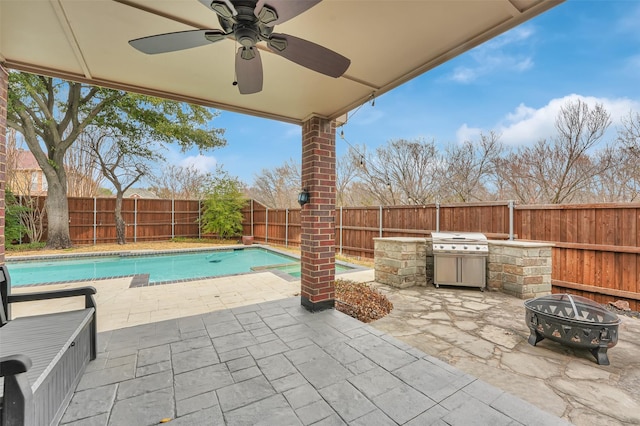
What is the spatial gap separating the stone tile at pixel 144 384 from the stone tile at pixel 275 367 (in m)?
0.71

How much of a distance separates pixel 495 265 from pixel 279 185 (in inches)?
562

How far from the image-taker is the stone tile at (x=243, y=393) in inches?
74.0

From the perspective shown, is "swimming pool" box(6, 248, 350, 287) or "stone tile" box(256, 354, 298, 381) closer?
"stone tile" box(256, 354, 298, 381)

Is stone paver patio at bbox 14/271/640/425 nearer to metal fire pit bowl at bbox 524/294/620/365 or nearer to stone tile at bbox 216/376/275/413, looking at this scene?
stone tile at bbox 216/376/275/413

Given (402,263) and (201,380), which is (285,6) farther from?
(402,263)

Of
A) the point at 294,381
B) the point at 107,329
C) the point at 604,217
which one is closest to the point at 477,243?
the point at 604,217

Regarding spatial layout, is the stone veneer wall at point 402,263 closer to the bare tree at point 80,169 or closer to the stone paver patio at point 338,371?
the stone paver patio at point 338,371

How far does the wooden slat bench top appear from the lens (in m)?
1.55

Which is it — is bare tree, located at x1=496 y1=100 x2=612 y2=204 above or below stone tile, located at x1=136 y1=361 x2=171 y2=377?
above

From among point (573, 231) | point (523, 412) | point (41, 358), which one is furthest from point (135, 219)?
point (573, 231)

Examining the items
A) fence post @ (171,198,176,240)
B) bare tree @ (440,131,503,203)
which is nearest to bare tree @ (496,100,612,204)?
bare tree @ (440,131,503,203)

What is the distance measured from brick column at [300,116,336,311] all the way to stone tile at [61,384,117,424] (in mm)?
2194

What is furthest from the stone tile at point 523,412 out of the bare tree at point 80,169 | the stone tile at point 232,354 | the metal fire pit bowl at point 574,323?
the bare tree at point 80,169

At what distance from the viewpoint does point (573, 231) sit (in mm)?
4617
